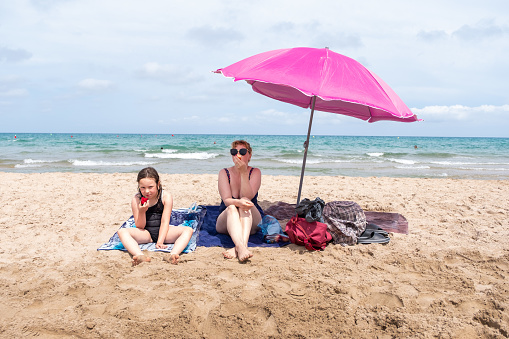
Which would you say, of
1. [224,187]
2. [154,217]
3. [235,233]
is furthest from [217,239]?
[154,217]

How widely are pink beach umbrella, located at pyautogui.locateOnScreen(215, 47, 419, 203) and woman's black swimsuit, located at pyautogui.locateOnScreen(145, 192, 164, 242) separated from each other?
1.68 meters

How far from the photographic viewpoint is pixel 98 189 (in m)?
7.71

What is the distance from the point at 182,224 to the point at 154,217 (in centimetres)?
79

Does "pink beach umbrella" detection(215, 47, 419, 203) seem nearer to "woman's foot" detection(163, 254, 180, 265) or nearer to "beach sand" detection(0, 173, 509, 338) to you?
"beach sand" detection(0, 173, 509, 338)

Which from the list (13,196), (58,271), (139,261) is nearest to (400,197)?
(139,261)

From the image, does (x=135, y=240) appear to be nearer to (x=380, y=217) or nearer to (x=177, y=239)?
(x=177, y=239)

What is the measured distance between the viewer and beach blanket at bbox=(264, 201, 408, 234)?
5.00 metres

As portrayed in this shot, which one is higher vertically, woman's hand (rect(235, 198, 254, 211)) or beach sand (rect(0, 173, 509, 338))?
woman's hand (rect(235, 198, 254, 211))

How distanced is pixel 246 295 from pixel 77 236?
2.79 meters

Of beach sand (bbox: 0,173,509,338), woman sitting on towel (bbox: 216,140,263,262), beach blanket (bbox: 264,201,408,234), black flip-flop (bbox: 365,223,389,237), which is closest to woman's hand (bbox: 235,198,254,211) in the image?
woman sitting on towel (bbox: 216,140,263,262)

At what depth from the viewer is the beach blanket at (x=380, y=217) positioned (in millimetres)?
5001

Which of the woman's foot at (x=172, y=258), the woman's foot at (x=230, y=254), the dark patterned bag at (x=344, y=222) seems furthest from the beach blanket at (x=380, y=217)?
the woman's foot at (x=172, y=258)

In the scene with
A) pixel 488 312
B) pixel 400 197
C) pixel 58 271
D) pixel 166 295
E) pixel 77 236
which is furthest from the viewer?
pixel 400 197

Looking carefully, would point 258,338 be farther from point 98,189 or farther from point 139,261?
point 98,189
